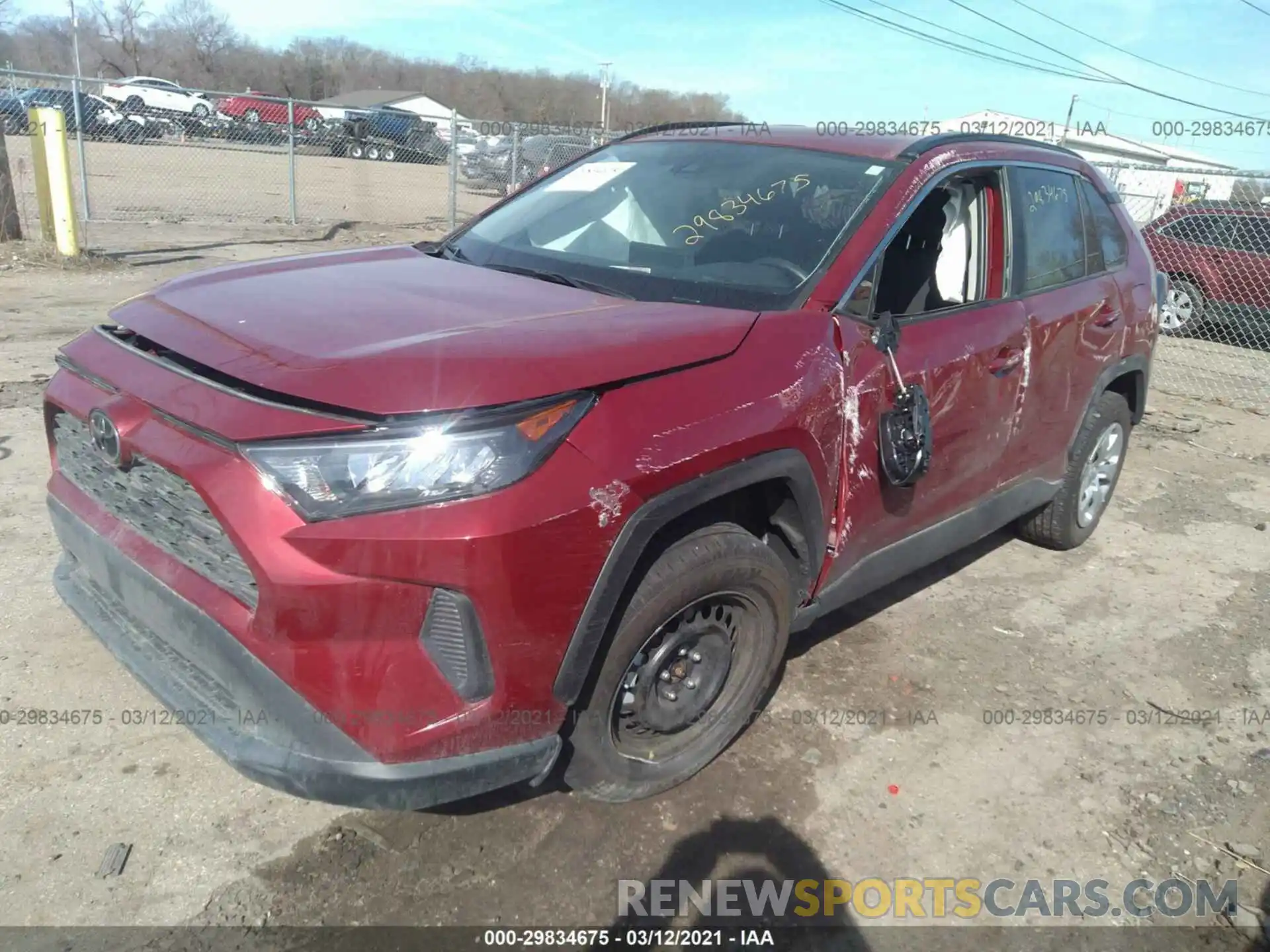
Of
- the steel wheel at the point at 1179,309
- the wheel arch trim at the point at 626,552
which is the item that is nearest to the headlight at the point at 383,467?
the wheel arch trim at the point at 626,552

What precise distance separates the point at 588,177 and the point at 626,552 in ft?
6.76

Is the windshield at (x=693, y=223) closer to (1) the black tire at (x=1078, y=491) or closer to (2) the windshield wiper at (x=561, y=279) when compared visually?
(2) the windshield wiper at (x=561, y=279)

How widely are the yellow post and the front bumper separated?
9572 mm

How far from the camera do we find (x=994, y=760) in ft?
10.4

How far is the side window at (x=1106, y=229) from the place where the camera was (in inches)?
170

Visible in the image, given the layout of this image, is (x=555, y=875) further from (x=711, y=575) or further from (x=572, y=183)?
(x=572, y=183)

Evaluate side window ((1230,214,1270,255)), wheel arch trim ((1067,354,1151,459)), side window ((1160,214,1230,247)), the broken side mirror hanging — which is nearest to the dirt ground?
wheel arch trim ((1067,354,1151,459))

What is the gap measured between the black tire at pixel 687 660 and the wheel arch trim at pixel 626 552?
0.32 ft

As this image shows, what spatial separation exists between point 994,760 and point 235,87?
77372 mm

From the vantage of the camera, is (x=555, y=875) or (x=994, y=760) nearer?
(x=555, y=875)

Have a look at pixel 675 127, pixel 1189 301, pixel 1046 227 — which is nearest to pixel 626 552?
pixel 675 127

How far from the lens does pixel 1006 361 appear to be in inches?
136

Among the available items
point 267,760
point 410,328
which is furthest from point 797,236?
point 267,760

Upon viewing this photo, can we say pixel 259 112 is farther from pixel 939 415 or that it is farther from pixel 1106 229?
pixel 939 415
